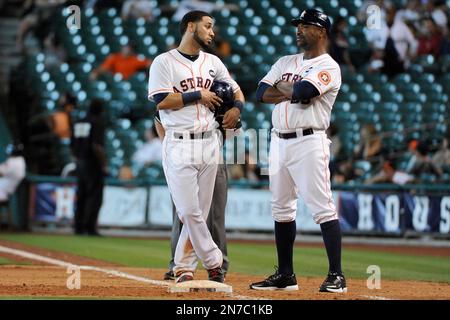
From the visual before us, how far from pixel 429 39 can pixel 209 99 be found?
13.2 metres

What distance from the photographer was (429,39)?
1956 cm

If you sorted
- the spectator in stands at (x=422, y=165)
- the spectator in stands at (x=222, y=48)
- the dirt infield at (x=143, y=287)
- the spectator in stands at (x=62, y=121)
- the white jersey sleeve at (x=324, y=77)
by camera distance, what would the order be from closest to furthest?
the dirt infield at (x=143, y=287) < the white jersey sleeve at (x=324, y=77) < the spectator in stands at (x=422, y=165) < the spectator in stands at (x=62, y=121) < the spectator in stands at (x=222, y=48)

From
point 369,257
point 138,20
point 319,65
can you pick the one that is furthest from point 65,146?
point 319,65

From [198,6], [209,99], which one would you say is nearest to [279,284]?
[209,99]

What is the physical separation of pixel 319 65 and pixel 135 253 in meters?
5.63

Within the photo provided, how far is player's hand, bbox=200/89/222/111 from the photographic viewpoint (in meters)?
7.12

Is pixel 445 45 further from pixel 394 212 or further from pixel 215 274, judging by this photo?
pixel 215 274

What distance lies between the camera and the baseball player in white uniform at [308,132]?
24.0 ft

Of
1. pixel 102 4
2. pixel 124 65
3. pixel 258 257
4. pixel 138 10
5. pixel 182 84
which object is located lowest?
pixel 258 257

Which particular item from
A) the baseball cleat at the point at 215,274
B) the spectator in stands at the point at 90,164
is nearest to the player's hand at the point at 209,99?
the baseball cleat at the point at 215,274

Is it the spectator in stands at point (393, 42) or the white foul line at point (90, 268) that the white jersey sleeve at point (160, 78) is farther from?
the spectator in stands at point (393, 42)

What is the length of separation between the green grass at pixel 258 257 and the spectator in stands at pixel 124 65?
502 cm

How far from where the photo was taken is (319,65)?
7430mm

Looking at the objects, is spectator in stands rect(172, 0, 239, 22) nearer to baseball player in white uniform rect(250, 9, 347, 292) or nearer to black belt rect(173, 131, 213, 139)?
baseball player in white uniform rect(250, 9, 347, 292)
